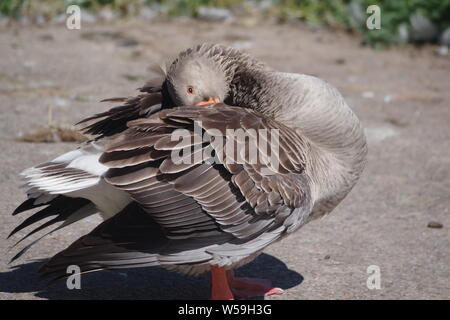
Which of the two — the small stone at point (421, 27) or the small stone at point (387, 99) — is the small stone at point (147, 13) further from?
the small stone at point (387, 99)

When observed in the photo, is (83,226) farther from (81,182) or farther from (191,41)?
(191,41)

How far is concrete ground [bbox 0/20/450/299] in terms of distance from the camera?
14.6 feet

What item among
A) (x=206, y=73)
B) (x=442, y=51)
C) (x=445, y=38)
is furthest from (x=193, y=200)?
(x=445, y=38)

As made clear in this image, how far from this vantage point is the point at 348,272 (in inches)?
183

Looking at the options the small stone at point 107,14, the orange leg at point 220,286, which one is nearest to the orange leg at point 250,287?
the orange leg at point 220,286

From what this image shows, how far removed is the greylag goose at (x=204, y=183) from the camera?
367 centimetres

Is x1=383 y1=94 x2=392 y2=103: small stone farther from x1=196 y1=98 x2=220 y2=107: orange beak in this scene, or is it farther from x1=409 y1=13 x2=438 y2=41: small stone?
x1=196 y1=98 x2=220 y2=107: orange beak

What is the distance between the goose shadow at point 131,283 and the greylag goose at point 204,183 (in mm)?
307

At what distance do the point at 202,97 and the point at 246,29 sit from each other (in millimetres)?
7181

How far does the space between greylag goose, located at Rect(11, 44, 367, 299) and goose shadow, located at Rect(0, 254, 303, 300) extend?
1.01 feet

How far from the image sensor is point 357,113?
802 centimetres

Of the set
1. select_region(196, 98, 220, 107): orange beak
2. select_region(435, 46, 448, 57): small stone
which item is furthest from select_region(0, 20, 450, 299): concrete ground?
select_region(196, 98, 220, 107): orange beak

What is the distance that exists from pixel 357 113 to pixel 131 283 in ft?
14.3
